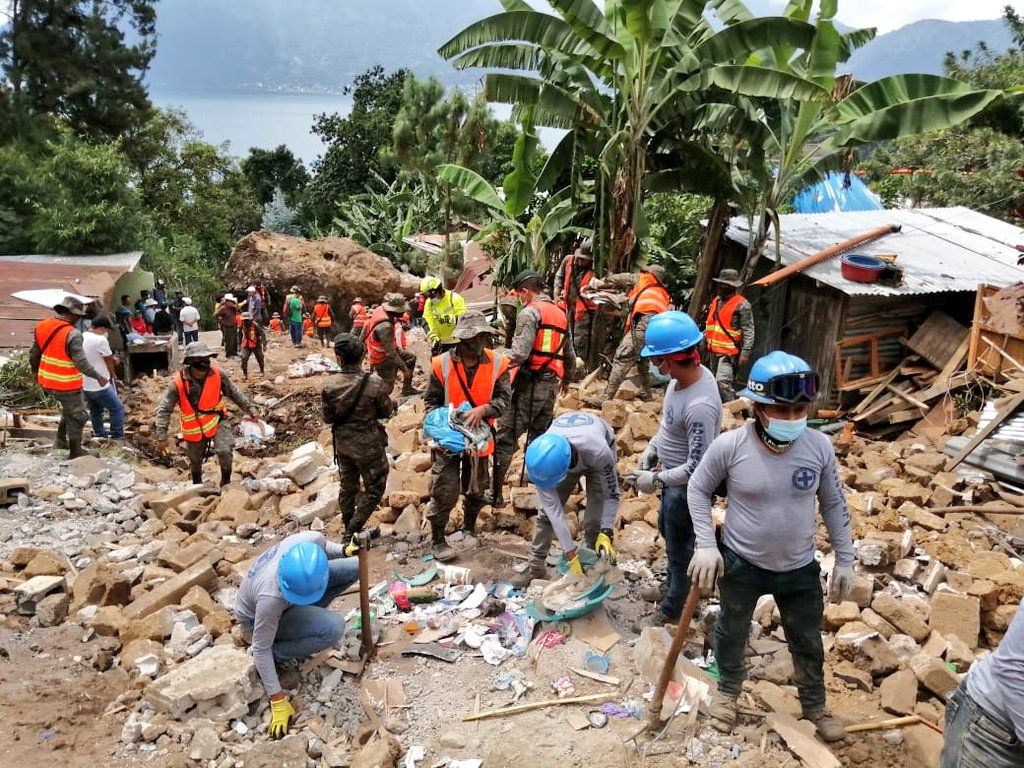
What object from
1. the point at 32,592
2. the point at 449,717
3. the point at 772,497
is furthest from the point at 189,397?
the point at 772,497

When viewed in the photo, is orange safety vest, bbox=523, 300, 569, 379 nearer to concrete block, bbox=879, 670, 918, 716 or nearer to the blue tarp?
concrete block, bbox=879, 670, 918, 716

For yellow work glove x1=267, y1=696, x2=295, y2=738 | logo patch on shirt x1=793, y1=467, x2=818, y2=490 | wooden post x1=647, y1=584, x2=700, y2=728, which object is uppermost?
logo patch on shirt x1=793, y1=467, x2=818, y2=490

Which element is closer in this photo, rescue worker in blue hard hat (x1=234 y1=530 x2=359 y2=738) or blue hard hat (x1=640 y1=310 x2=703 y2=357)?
rescue worker in blue hard hat (x1=234 y1=530 x2=359 y2=738)

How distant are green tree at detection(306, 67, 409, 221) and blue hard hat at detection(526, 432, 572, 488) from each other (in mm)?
26772


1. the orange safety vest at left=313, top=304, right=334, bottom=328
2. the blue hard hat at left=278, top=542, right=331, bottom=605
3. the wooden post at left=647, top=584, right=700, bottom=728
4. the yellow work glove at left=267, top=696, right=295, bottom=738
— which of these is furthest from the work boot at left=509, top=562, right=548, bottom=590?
the orange safety vest at left=313, top=304, right=334, bottom=328

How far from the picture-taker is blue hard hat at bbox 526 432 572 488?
4.11 meters

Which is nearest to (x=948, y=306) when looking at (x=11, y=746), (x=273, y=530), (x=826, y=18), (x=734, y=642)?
(x=826, y=18)

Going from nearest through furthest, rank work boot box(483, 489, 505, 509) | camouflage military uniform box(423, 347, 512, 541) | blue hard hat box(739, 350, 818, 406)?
blue hard hat box(739, 350, 818, 406) < camouflage military uniform box(423, 347, 512, 541) < work boot box(483, 489, 505, 509)

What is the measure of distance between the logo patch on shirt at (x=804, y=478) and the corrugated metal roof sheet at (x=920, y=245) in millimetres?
6206

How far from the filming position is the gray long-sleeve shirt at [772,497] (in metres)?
3.32

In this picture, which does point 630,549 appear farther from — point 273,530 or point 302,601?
point 273,530

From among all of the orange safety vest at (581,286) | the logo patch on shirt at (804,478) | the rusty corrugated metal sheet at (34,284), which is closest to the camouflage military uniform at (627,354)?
the orange safety vest at (581,286)

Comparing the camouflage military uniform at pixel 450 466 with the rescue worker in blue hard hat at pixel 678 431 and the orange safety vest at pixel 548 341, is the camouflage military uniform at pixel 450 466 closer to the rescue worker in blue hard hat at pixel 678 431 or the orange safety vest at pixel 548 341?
the orange safety vest at pixel 548 341

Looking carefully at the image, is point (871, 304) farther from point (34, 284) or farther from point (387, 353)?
point (34, 284)
